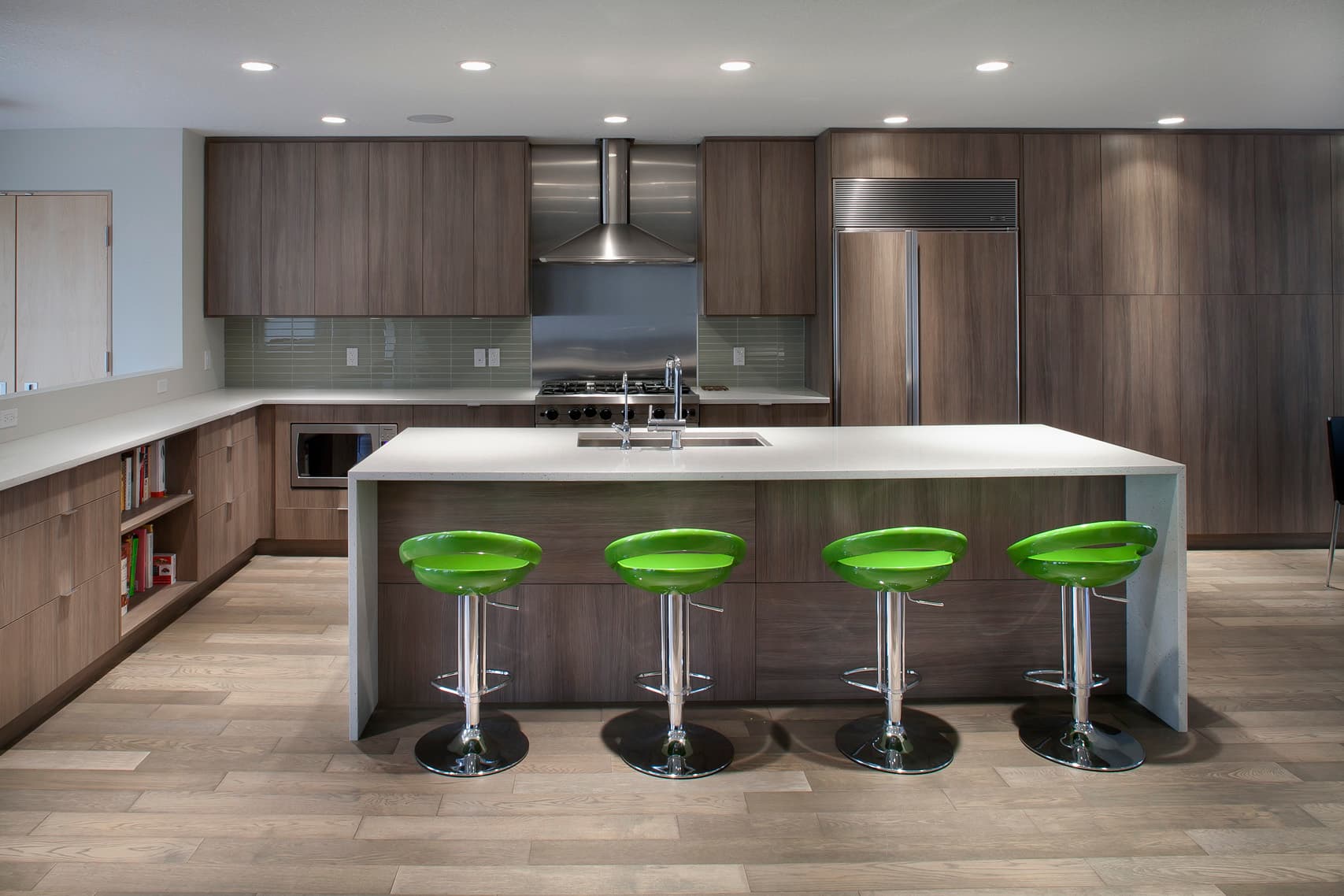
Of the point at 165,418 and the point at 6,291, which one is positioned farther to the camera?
the point at 6,291

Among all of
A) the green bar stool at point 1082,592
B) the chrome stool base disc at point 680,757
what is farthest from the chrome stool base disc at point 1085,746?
the chrome stool base disc at point 680,757

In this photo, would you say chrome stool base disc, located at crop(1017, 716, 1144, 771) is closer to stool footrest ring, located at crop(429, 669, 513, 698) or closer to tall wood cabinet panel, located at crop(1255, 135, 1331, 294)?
stool footrest ring, located at crop(429, 669, 513, 698)

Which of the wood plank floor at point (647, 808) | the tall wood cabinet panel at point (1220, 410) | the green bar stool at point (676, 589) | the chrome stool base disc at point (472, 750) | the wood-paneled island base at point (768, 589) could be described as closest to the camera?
the wood plank floor at point (647, 808)

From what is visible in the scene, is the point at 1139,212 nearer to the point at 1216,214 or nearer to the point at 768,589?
the point at 1216,214

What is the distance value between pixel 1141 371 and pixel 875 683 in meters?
3.24

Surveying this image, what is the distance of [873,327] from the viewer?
227 inches

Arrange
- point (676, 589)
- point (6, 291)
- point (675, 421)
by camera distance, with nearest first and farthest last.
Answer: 1. point (676, 589)
2. point (675, 421)
3. point (6, 291)

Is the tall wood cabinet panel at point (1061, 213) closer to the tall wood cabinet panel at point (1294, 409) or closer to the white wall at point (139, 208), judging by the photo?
the tall wood cabinet panel at point (1294, 409)

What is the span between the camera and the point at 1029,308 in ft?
19.2

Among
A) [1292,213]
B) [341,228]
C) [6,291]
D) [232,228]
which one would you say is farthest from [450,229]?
[1292,213]

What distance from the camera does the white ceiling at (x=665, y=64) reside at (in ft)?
12.1

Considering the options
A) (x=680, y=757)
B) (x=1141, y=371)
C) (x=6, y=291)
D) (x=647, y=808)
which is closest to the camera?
(x=647, y=808)

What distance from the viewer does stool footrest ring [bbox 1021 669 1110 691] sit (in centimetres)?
325

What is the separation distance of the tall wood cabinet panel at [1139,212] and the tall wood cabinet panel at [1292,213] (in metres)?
0.48
